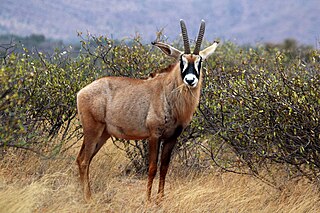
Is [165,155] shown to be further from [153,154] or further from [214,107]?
[214,107]

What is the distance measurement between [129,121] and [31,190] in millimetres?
1848

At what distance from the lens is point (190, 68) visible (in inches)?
331

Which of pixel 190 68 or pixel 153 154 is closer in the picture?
pixel 190 68

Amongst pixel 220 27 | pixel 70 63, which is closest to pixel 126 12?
pixel 220 27

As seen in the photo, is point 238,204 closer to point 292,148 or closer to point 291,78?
point 292,148

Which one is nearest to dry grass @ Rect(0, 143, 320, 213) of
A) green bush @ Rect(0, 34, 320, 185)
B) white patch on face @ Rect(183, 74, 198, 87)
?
green bush @ Rect(0, 34, 320, 185)

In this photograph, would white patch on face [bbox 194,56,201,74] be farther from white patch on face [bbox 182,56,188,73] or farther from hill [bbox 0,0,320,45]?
hill [bbox 0,0,320,45]

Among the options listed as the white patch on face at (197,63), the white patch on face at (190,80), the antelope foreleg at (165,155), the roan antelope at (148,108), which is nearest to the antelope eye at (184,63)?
the roan antelope at (148,108)

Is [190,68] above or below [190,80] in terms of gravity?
above

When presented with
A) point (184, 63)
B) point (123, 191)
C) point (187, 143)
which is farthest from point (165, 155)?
point (187, 143)

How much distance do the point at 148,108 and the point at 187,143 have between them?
2.75m

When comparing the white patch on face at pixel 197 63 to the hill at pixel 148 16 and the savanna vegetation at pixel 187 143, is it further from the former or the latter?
the hill at pixel 148 16

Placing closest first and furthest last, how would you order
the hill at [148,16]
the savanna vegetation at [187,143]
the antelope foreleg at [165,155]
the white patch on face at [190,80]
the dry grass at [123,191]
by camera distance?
the dry grass at [123,191], the savanna vegetation at [187,143], the white patch on face at [190,80], the antelope foreleg at [165,155], the hill at [148,16]

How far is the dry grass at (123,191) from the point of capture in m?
7.84
